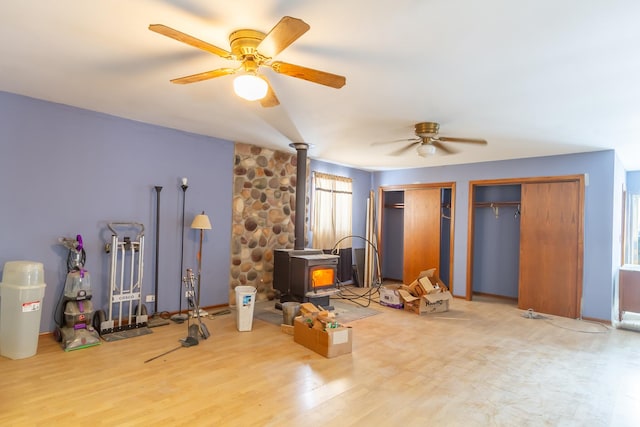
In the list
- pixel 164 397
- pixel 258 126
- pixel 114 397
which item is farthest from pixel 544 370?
pixel 258 126

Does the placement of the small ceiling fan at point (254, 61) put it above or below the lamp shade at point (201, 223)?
above

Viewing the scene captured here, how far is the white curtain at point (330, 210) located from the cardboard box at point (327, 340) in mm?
2976

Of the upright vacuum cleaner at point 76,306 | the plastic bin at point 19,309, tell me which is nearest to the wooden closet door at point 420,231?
the upright vacuum cleaner at point 76,306

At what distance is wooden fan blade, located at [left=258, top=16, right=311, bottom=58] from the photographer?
1.76 meters

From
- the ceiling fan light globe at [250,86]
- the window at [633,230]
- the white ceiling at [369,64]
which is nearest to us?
the white ceiling at [369,64]

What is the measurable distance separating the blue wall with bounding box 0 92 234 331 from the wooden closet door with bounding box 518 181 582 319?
15.2 feet

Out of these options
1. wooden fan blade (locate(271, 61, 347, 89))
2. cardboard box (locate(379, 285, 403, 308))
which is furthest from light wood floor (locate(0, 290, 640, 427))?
wooden fan blade (locate(271, 61, 347, 89))

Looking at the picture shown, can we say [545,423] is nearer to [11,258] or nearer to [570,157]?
[570,157]

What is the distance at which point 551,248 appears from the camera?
18.0 ft

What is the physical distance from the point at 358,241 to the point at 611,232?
165 inches

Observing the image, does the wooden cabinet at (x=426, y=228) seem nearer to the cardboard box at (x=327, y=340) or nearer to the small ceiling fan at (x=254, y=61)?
the cardboard box at (x=327, y=340)

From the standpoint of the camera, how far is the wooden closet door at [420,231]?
6914 mm

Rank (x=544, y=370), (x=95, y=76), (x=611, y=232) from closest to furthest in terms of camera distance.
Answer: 1. (x=95, y=76)
2. (x=544, y=370)
3. (x=611, y=232)

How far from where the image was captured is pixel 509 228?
21.1 ft
